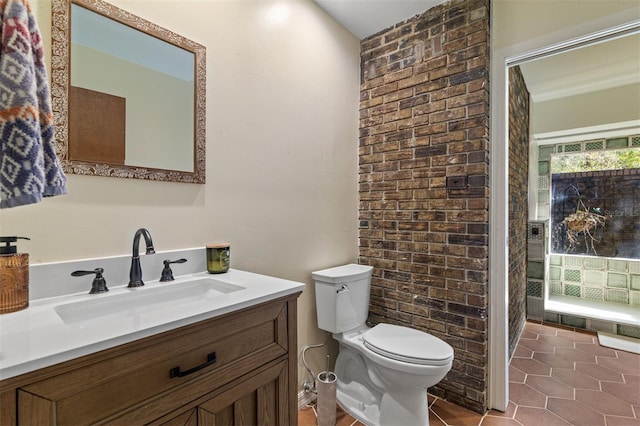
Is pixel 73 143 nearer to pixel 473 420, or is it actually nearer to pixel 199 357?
pixel 199 357

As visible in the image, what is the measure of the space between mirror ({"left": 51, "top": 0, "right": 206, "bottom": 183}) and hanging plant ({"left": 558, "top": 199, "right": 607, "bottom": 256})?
3.97m

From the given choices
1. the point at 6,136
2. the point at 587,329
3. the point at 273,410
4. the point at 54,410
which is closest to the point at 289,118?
the point at 6,136

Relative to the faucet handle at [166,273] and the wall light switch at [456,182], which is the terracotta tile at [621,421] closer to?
the wall light switch at [456,182]

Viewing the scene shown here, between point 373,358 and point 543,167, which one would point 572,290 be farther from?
point 373,358

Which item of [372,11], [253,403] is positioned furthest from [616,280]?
[253,403]

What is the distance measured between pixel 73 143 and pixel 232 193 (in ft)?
2.11

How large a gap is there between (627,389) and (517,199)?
59.3 inches

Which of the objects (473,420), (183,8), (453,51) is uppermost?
(453,51)

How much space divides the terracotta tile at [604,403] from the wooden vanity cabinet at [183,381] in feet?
6.63

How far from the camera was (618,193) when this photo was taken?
319cm

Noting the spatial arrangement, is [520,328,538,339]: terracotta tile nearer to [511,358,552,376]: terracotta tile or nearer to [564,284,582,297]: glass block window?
[511,358,552,376]: terracotta tile

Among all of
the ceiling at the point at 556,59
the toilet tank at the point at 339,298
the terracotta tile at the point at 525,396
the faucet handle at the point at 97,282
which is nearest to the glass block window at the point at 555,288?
the terracotta tile at the point at 525,396

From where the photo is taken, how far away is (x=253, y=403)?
0.96 m

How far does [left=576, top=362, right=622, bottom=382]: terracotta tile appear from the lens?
7.20ft
